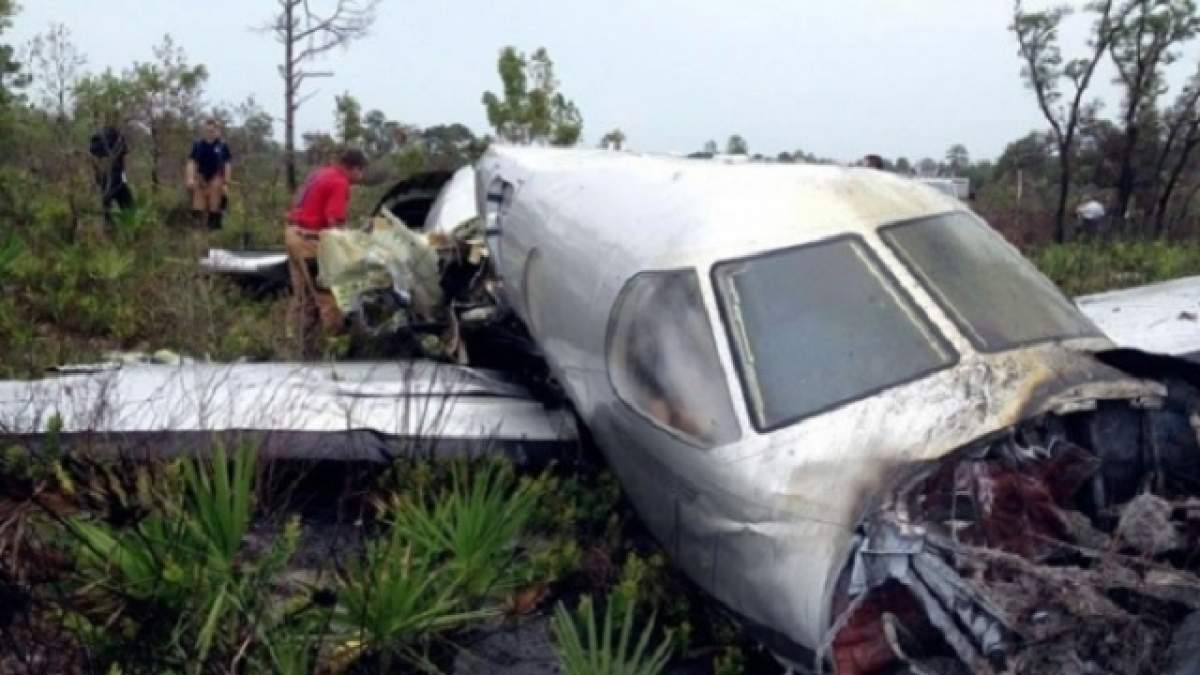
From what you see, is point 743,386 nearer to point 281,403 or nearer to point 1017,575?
point 1017,575

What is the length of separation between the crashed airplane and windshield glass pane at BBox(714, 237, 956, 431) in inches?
0.4

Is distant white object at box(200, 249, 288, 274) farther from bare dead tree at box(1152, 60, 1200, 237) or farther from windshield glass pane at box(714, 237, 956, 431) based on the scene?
bare dead tree at box(1152, 60, 1200, 237)

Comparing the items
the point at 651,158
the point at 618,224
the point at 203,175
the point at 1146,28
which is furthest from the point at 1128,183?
the point at 618,224

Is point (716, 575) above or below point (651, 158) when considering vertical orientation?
below

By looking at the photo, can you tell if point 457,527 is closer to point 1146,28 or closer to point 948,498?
point 948,498

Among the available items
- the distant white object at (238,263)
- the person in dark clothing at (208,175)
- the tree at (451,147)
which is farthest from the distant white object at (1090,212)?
the distant white object at (238,263)

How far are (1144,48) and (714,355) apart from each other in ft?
70.2

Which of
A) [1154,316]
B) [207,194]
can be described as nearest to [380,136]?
[207,194]

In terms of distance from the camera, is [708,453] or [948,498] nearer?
[948,498]

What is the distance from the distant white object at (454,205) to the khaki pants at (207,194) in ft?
16.7

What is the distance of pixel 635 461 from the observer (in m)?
6.03

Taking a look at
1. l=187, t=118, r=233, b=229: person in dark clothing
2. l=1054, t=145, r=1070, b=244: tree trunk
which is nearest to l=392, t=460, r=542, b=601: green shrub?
l=187, t=118, r=233, b=229: person in dark clothing

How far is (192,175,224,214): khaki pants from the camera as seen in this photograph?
18.5 metres

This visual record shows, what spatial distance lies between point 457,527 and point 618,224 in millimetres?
1898
